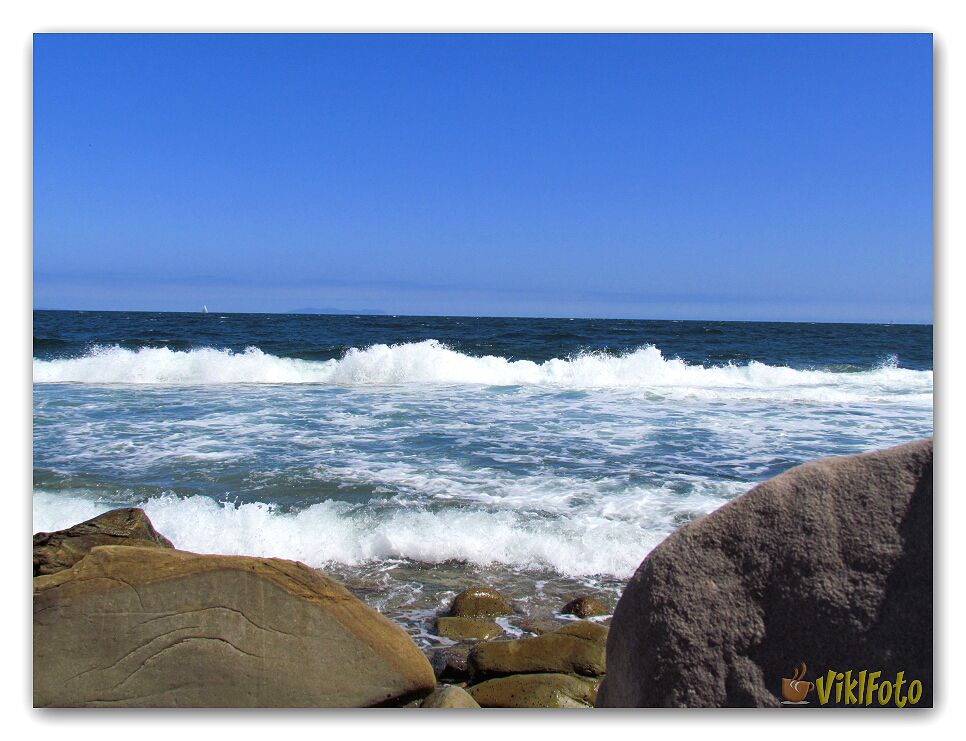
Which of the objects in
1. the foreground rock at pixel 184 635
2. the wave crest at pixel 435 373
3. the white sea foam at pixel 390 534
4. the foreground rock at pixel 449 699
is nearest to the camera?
the foreground rock at pixel 184 635

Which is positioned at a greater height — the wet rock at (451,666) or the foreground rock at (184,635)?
the foreground rock at (184,635)

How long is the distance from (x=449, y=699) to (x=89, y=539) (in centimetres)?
170

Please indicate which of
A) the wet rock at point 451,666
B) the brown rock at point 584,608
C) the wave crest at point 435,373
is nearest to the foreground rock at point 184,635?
the wet rock at point 451,666

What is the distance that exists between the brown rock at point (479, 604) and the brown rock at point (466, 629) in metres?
0.09

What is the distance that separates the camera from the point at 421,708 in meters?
2.71

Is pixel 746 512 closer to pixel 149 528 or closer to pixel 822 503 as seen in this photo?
pixel 822 503

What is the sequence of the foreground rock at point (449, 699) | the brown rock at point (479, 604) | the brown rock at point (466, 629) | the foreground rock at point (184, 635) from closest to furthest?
the foreground rock at point (184, 635), the foreground rock at point (449, 699), the brown rock at point (466, 629), the brown rock at point (479, 604)

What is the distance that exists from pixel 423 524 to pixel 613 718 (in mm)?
3123

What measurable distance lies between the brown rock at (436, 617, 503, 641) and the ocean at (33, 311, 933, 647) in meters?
0.10

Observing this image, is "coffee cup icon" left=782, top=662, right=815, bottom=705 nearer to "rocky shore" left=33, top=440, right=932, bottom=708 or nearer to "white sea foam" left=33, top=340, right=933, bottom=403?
"rocky shore" left=33, top=440, right=932, bottom=708

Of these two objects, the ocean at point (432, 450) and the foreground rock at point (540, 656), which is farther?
the ocean at point (432, 450)

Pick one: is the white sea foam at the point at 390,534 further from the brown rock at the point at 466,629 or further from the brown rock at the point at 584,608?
the brown rock at the point at 466,629

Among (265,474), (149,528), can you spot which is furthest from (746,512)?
(265,474)

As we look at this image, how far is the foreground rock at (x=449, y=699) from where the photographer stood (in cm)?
281
